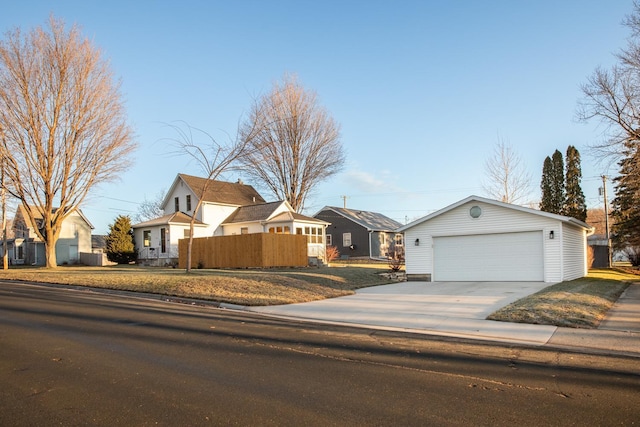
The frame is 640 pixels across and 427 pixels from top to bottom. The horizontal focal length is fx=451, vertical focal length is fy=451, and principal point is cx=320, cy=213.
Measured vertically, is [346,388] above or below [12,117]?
below

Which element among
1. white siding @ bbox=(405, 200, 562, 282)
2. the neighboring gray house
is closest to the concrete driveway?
white siding @ bbox=(405, 200, 562, 282)

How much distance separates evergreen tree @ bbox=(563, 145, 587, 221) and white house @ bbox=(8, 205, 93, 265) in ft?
141

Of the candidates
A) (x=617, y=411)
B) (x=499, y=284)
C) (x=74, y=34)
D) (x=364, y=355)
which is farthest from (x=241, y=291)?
(x=74, y=34)

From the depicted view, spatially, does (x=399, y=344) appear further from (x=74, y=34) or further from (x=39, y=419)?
(x=74, y=34)

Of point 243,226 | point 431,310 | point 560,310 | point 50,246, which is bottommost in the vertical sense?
point 431,310

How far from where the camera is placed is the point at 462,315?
34.7ft

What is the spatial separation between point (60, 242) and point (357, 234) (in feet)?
91.4

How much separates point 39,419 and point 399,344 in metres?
5.21

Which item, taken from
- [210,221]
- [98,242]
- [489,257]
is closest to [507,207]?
[489,257]

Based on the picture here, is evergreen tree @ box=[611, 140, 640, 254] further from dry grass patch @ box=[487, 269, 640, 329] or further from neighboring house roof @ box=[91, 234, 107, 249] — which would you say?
neighboring house roof @ box=[91, 234, 107, 249]

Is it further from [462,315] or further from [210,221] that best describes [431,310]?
[210,221]

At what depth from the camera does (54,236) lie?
28219 mm

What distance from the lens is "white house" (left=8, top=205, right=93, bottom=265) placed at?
1670 inches

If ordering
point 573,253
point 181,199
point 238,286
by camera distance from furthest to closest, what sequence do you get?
point 181,199, point 573,253, point 238,286
